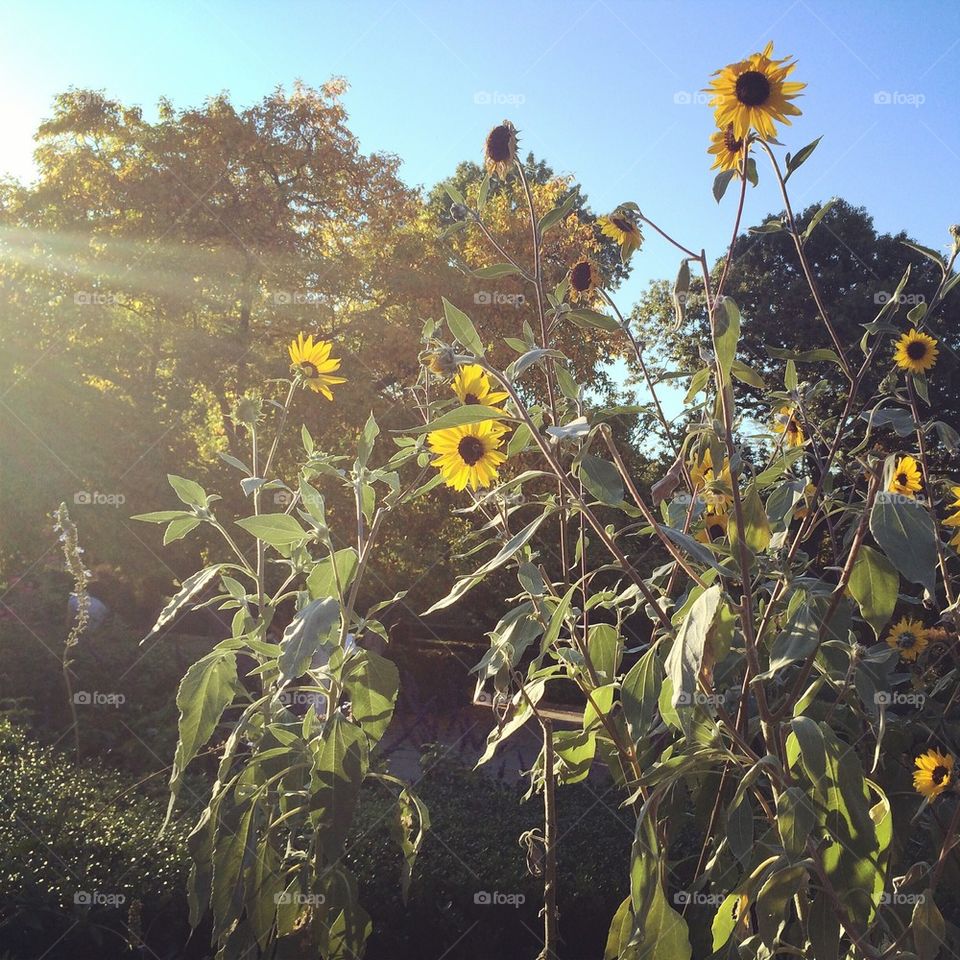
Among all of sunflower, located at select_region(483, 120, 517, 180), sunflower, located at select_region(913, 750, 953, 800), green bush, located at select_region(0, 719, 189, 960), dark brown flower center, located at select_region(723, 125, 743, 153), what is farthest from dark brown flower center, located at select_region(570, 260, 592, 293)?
green bush, located at select_region(0, 719, 189, 960)

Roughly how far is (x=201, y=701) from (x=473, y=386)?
79cm

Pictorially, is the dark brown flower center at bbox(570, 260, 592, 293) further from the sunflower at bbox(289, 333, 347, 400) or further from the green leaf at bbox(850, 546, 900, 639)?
the green leaf at bbox(850, 546, 900, 639)

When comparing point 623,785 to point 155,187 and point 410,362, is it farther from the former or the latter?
point 155,187

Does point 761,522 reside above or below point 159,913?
above

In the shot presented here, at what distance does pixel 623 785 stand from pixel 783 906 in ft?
1.50

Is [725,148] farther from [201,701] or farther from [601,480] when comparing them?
[201,701]

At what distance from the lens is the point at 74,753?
15.4 feet

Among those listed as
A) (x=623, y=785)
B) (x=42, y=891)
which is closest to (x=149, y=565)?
(x=42, y=891)

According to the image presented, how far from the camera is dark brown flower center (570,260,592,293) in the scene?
2.01 metres

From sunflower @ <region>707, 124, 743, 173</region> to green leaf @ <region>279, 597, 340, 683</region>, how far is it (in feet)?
3.43

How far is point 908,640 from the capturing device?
273cm

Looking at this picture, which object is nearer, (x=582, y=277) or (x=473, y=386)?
(x=473, y=386)

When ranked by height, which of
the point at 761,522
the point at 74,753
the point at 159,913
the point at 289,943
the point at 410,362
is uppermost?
the point at 410,362

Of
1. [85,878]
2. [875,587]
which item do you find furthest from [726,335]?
[85,878]
